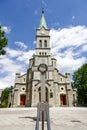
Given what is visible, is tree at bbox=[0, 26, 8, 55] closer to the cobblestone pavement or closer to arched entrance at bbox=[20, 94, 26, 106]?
the cobblestone pavement

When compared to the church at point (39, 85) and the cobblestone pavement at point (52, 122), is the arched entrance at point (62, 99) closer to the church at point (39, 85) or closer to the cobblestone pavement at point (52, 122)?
the church at point (39, 85)

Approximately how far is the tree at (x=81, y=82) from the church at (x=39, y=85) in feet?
5.33

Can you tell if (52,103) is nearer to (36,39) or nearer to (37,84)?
(37,84)

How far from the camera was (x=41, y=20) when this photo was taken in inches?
2048

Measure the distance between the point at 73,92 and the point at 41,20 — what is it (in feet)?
81.8

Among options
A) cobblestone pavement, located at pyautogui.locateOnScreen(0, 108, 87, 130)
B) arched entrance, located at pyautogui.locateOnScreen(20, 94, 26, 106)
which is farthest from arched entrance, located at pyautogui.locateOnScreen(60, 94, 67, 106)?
cobblestone pavement, located at pyautogui.locateOnScreen(0, 108, 87, 130)

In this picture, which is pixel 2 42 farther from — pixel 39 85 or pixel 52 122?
pixel 39 85

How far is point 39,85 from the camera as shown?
3784 cm

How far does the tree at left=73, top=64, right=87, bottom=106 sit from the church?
162 cm

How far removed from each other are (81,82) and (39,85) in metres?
10.5

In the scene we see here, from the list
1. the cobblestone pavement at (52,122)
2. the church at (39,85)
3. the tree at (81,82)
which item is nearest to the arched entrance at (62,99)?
the church at (39,85)

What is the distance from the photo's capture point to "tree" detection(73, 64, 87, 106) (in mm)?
38844

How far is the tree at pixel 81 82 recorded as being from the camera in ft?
127

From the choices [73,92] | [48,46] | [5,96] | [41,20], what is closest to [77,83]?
[73,92]
